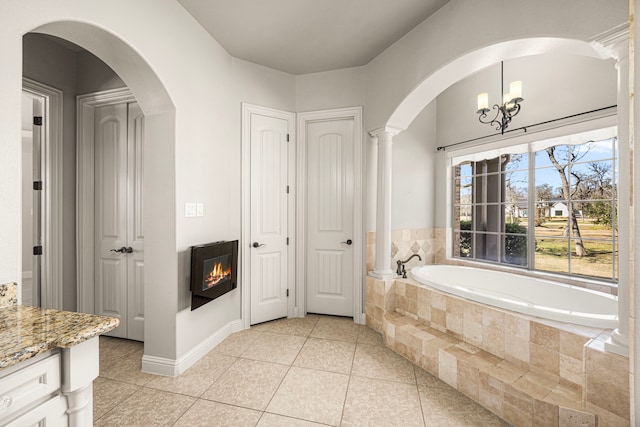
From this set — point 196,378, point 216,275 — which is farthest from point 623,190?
point 196,378

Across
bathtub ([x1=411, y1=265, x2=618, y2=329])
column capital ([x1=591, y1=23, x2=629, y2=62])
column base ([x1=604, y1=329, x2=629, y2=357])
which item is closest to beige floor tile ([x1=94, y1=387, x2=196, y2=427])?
bathtub ([x1=411, y1=265, x2=618, y2=329])

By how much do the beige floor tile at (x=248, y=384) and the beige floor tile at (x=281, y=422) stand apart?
4.3 inches

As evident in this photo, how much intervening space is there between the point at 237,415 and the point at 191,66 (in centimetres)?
257

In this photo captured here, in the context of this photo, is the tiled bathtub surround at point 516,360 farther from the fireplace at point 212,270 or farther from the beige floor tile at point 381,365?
the fireplace at point 212,270

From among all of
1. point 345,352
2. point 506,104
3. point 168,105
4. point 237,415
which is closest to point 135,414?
point 237,415

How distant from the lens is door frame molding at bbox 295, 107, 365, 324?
10.6 ft

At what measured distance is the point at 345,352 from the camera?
2.58 meters

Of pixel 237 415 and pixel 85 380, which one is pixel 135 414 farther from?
pixel 85 380

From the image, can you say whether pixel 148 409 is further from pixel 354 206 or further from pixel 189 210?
pixel 354 206

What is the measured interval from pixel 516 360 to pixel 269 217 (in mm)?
2441

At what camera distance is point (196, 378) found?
2.17m

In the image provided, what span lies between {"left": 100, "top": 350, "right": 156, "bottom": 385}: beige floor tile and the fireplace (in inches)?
23.0

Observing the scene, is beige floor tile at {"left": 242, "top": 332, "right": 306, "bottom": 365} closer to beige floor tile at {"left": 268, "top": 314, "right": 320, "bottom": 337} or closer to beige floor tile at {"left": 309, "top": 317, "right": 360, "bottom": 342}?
beige floor tile at {"left": 268, "top": 314, "right": 320, "bottom": 337}

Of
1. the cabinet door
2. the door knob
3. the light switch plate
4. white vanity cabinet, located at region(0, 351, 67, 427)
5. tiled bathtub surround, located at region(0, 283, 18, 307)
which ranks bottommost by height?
the cabinet door
